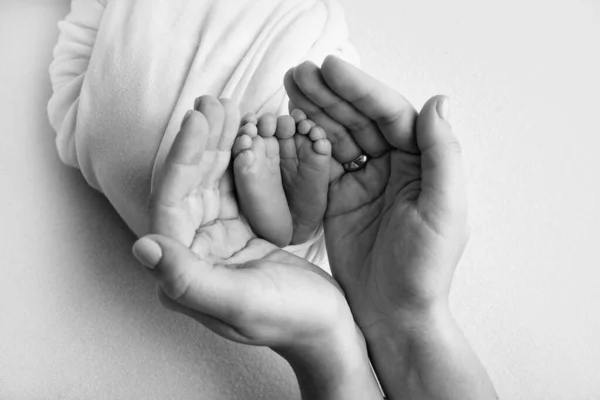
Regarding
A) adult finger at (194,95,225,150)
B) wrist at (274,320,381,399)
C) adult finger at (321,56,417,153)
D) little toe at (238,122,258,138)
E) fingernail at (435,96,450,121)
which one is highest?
fingernail at (435,96,450,121)

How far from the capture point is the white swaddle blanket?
808 millimetres

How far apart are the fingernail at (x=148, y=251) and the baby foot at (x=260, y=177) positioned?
0.68 ft

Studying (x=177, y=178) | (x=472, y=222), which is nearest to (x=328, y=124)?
(x=177, y=178)

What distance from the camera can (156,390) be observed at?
0.90 meters

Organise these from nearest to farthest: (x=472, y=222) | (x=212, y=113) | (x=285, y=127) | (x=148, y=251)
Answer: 1. (x=148, y=251)
2. (x=212, y=113)
3. (x=285, y=127)
4. (x=472, y=222)

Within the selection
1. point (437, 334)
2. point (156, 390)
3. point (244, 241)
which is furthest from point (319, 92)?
point (156, 390)

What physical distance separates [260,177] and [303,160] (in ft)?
0.24

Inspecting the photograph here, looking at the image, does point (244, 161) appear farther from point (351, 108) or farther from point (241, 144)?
point (351, 108)

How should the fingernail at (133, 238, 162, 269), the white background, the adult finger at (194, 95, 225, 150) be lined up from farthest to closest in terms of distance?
the white background
the adult finger at (194, 95, 225, 150)
the fingernail at (133, 238, 162, 269)

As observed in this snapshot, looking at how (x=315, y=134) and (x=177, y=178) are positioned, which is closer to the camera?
(x=177, y=178)

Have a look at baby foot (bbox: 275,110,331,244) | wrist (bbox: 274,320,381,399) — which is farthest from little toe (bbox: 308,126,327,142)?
wrist (bbox: 274,320,381,399)

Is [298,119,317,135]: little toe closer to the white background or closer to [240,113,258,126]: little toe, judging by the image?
[240,113,258,126]: little toe

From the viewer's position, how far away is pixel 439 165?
67cm

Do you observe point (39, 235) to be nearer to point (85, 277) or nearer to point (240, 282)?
point (85, 277)
